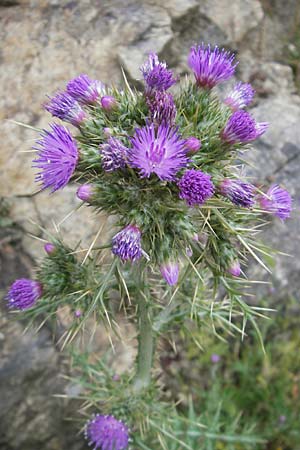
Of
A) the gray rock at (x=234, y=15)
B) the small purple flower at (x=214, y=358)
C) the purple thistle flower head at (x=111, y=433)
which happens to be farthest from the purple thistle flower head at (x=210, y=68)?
the gray rock at (x=234, y=15)

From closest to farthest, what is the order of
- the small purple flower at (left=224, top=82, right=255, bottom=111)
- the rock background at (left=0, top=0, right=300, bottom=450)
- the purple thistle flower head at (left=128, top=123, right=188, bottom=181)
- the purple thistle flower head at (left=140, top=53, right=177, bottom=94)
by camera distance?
the purple thistle flower head at (left=128, top=123, right=188, bottom=181) < the purple thistle flower head at (left=140, top=53, right=177, bottom=94) < the small purple flower at (left=224, top=82, right=255, bottom=111) < the rock background at (left=0, top=0, right=300, bottom=450)

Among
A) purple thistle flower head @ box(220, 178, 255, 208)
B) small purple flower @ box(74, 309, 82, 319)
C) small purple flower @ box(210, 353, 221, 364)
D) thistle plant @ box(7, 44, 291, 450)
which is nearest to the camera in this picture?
thistle plant @ box(7, 44, 291, 450)

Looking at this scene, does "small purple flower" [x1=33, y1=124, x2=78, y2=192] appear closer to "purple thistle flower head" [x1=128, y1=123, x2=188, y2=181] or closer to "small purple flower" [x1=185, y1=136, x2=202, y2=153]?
"purple thistle flower head" [x1=128, y1=123, x2=188, y2=181]

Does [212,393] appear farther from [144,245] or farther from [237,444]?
[144,245]

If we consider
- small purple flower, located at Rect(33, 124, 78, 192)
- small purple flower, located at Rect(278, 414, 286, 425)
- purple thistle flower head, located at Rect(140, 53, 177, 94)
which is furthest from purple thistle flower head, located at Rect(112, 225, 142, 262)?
small purple flower, located at Rect(278, 414, 286, 425)

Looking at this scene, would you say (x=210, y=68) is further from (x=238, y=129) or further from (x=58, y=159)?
(x=58, y=159)

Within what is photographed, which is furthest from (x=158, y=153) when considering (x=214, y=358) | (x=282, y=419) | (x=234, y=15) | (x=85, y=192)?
(x=234, y=15)
